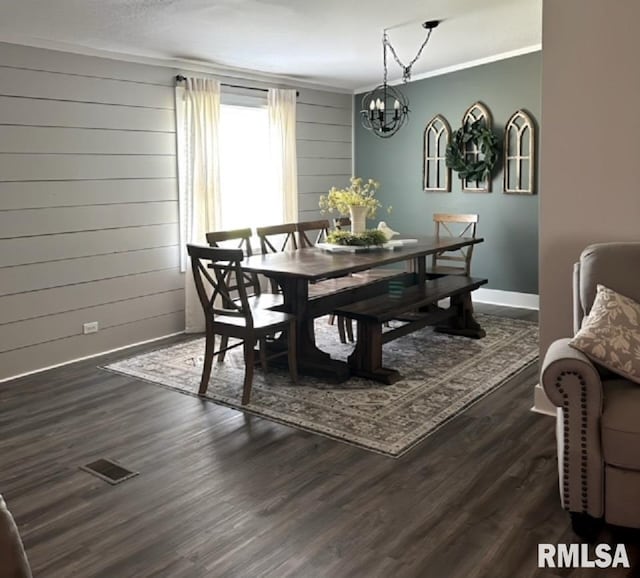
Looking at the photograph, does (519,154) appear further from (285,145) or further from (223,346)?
(223,346)

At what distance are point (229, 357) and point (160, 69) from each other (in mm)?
2489

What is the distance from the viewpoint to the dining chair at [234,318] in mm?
3955

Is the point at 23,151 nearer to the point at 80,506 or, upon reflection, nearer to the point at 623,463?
the point at 80,506

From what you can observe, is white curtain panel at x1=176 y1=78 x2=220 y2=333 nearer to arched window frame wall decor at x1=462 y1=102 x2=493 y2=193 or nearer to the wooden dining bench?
the wooden dining bench

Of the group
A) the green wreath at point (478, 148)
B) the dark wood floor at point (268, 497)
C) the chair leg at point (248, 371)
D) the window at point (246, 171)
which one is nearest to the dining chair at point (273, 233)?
the window at point (246, 171)

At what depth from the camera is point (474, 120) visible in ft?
22.1

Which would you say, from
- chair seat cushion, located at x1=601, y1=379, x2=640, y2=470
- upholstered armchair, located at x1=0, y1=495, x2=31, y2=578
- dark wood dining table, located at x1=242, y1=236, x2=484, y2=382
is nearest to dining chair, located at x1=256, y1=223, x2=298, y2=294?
dark wood dining table, located at x1=242, y1=236, x2=484, y2=382

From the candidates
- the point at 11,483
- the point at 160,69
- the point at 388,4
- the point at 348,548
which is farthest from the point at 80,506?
the point at 160,69

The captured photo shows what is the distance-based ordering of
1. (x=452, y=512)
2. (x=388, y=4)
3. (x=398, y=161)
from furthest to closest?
(x=398, y=161)
(x=388, y=4)
(x=452, y=512)

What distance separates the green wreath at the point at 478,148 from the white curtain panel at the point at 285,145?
1.66m

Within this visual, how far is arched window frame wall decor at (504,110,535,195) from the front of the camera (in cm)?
633

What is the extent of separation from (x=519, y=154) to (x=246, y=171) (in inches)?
106

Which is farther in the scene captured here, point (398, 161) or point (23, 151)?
point (398, 161)

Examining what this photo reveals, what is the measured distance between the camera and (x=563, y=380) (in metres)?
2.46
